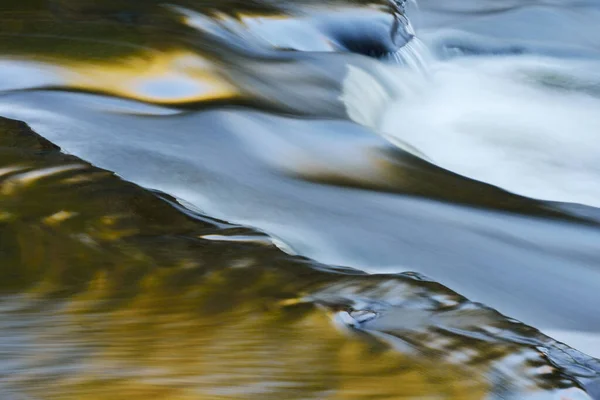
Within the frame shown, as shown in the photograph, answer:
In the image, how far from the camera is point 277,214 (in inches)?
82.7

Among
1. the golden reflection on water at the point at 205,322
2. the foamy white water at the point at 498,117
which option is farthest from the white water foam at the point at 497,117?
the golden reflection on water at the point at 205,322

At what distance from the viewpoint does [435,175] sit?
2.45m

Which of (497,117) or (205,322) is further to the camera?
(497,117)

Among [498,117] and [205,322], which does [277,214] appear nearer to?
[205,322]

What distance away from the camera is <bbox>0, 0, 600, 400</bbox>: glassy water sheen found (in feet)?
4.05

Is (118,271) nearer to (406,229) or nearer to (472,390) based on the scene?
(472,390)

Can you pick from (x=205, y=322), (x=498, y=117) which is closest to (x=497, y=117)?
(x=498, y=117)

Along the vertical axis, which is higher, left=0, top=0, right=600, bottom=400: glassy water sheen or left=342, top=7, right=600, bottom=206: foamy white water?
left=342, top=7, right=600, bottom=206: foamy white water

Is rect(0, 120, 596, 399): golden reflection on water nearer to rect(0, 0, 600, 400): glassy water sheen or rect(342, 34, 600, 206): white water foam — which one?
rect(0, 0, 600, 400): glassy water sheen

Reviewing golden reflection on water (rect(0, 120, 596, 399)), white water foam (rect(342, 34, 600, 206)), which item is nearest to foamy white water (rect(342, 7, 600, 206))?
white water foam (rect(342, 34, 600, 206))

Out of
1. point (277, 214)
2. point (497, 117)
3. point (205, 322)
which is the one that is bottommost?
point (205, 322)

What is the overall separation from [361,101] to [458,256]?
148 centimetres

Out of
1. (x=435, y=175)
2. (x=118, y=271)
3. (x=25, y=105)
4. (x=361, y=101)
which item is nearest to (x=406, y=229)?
(x=435, y=175)

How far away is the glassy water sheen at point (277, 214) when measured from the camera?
1235 millimetres
